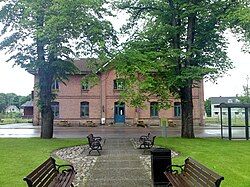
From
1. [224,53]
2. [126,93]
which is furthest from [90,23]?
[224,53]

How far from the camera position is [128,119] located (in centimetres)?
4588

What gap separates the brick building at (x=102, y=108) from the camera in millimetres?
45656

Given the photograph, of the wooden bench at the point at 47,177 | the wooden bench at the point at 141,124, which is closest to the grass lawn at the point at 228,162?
the wooden bench at the point at 47,177

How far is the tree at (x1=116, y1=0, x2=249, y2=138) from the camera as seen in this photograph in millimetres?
22828

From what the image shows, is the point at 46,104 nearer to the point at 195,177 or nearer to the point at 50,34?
the point at 50,34

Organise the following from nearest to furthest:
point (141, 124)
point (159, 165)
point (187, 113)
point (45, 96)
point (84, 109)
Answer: point (159, 165), point (45, 96), point (187, 113), point (141, 124), point (84, 109)

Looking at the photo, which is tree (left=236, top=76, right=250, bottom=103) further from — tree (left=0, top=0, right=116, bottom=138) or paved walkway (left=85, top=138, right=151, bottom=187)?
paved walkway (left=85, top=138, right=151, bottom=187)

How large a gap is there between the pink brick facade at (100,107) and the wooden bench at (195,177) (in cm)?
3698

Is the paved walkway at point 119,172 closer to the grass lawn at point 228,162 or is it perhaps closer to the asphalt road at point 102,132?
the grass lawn at point 228,162

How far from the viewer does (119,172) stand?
1098 centimetres

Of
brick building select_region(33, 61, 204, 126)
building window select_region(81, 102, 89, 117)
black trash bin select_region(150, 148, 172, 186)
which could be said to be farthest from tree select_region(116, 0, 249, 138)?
building window select_region(81, 102, 89, 117)

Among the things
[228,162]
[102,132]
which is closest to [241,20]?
[228,162]

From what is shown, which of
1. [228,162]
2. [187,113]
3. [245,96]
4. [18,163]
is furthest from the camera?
[245,96]

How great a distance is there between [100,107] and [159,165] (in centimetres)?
3689
